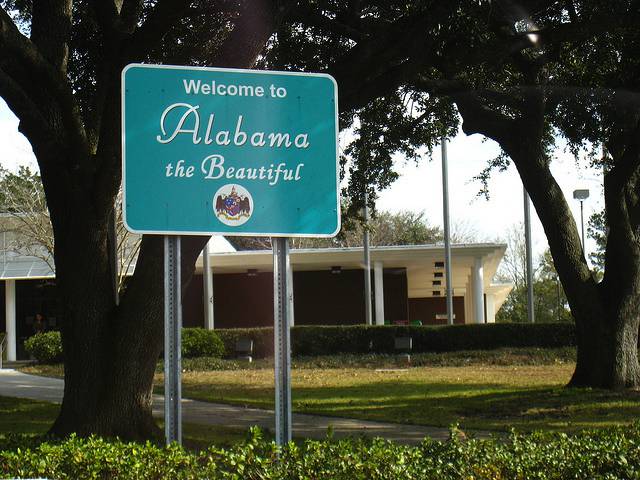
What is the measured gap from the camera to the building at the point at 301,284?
3560cm

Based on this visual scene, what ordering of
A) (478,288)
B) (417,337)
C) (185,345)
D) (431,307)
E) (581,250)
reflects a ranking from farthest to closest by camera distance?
(431,307), (478,288), (417,337), (185,345), (581,250)

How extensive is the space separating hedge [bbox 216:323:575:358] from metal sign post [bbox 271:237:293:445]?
75.8 ft

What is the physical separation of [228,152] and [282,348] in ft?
4.36

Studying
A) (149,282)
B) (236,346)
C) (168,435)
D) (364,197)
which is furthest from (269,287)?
(168,435)

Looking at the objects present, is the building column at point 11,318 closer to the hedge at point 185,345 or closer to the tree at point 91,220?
the hedge at point 185,345

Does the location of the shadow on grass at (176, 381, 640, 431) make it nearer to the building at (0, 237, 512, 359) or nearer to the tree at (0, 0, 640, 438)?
the tree at (0, 0, 640, 438)

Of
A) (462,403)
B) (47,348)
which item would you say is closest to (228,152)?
(462,403)

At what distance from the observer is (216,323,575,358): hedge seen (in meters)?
28.2

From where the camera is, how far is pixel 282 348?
5.94 m

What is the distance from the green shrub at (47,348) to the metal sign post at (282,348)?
23.0 metres

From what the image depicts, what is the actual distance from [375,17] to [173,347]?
10693 mm

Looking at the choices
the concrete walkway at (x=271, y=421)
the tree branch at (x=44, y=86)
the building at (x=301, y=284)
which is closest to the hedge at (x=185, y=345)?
the building at (x=301, y=284)

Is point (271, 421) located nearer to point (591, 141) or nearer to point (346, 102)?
point (346, 102)

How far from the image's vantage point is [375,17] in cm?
1536
